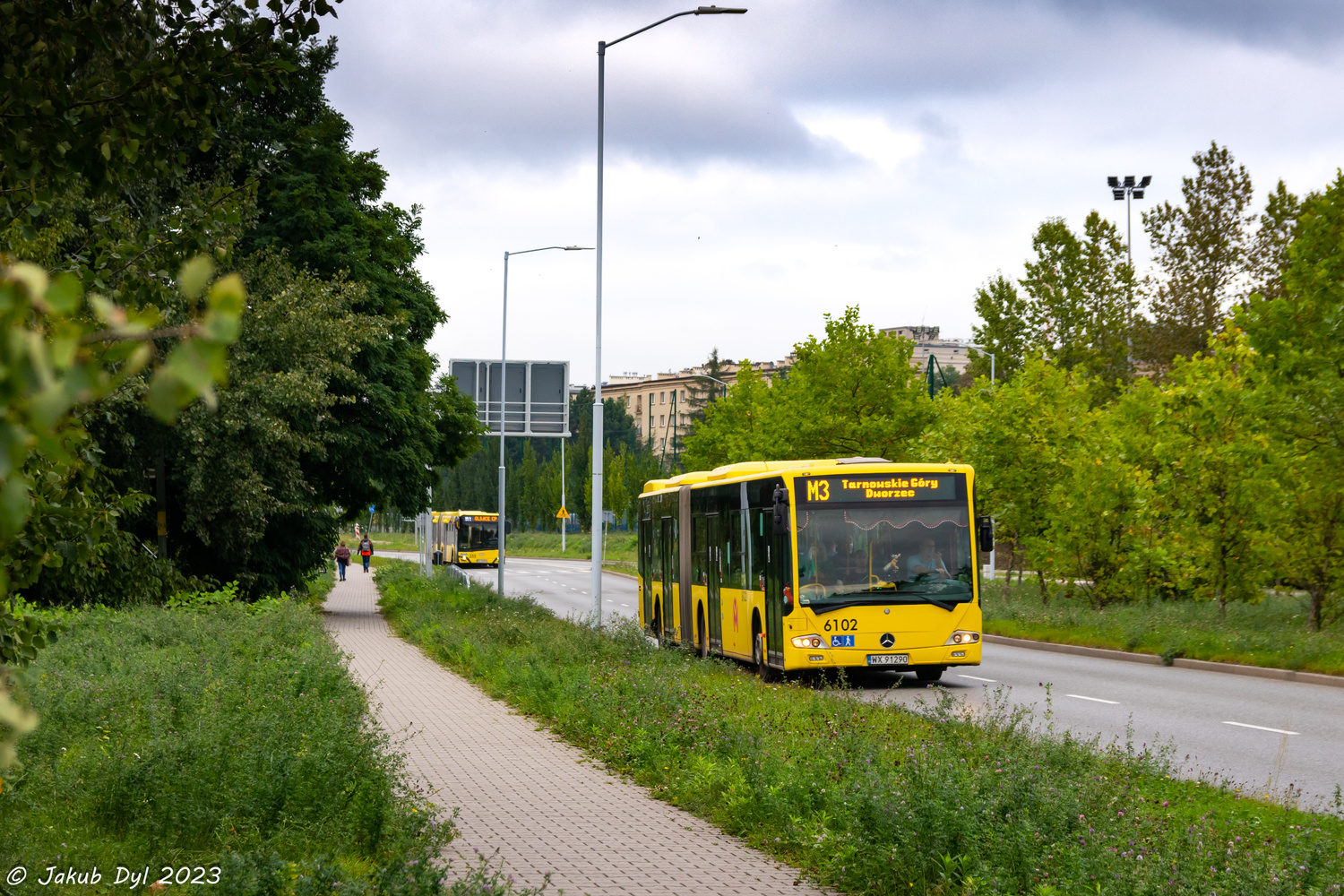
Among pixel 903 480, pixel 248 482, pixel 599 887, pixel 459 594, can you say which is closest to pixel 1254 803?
pixel 599 887

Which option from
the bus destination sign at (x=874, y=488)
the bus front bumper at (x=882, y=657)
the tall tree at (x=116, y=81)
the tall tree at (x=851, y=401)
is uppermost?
the tall tree at (x=851, y=401)

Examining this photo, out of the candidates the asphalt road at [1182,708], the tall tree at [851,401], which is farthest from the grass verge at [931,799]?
the tall tree at [851,401]

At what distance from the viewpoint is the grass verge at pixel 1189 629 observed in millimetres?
20516

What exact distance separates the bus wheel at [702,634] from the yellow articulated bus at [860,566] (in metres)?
2.16

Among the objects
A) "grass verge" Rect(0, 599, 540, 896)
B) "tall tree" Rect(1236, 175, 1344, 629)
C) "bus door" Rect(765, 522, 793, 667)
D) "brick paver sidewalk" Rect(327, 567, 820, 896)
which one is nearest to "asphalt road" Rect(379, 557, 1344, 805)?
"bus door" Rect(765, 522, 793, 667)

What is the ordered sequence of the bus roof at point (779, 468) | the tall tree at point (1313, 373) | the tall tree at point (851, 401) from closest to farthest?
the bus roof at point (779, 468), the tall tree at point (1313, 373), the tall tree at point (851, 401)

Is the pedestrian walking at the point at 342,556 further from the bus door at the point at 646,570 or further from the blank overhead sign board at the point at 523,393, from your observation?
the bus door at the point at 646,570

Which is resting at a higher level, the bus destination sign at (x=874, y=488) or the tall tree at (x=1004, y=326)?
the tall tree at (x=1004, y=326)

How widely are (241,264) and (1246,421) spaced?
65.4ft

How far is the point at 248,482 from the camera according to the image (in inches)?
1019

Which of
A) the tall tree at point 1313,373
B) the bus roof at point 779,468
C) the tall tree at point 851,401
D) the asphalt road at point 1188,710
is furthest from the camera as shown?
the tall tree at point 851,401

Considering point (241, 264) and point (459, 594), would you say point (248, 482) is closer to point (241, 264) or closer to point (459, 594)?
point (241, 264)

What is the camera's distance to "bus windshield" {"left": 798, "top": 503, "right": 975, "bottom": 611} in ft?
60.1

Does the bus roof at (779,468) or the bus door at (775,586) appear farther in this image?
the bus roof at (779,468)
